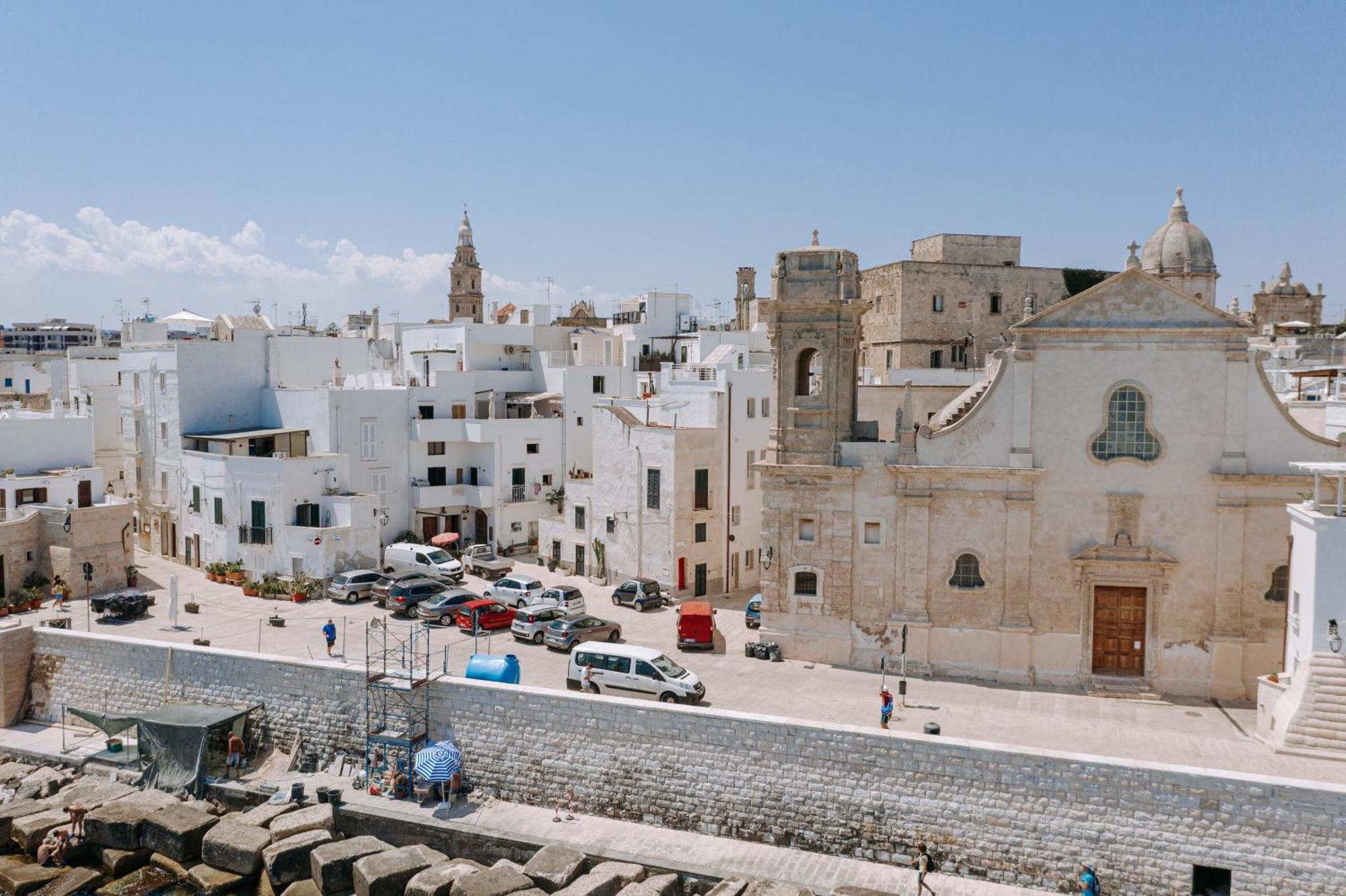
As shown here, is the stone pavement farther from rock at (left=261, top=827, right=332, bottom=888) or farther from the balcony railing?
rock at (left=261, top=827, right=332, bottom=888)

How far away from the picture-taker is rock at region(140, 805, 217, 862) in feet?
79.3

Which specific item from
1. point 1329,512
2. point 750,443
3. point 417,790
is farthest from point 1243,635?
point 417,790

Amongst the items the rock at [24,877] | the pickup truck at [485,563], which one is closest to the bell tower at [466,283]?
the pickup truck at [485,563]

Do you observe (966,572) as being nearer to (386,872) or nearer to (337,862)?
(386,872)

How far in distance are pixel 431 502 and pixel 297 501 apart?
23.7 ft

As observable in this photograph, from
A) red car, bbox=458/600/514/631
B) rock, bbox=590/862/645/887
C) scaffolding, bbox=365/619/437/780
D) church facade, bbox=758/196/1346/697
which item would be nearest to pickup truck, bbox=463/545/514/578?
red car, bbox=458/600/514/631

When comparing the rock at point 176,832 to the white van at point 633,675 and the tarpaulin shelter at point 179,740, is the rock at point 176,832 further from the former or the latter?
the white van at point 633,675

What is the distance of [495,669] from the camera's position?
2697 cm

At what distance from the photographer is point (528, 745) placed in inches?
994

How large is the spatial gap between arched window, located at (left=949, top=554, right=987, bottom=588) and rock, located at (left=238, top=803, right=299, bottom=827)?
19.0 m

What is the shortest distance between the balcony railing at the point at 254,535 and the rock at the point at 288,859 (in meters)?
20.0

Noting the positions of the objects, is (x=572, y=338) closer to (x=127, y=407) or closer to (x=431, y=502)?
(x=431, y=502)

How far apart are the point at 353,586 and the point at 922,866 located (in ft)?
80.5

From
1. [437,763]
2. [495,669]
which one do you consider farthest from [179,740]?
[495,669]
